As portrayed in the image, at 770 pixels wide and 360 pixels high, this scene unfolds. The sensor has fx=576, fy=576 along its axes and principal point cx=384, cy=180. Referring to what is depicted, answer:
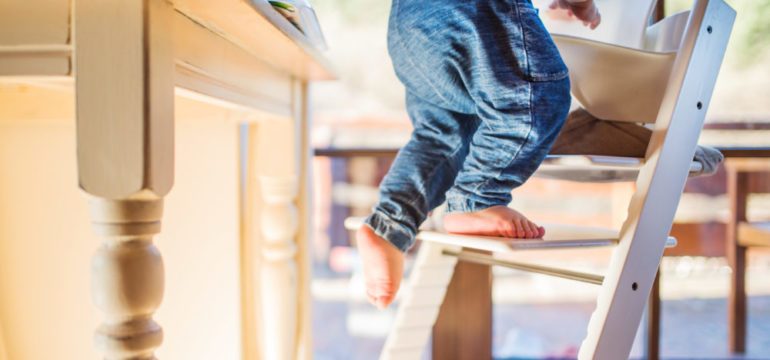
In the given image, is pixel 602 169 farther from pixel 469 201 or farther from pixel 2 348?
pixel 2 348

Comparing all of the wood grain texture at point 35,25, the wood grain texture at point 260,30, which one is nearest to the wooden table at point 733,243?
the wood grain texture at point 260,30

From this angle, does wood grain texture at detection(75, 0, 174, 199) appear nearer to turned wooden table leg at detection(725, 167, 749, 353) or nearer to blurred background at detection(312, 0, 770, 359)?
blurred background at detection(312, 0, 770, 359)

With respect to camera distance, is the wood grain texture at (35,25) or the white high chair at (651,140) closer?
the wood grain texture at (35,25)

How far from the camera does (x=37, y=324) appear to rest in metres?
0.95

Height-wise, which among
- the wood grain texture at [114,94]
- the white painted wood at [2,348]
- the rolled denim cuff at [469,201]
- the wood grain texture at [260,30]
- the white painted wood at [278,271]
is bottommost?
the white painted wood at [2,348]

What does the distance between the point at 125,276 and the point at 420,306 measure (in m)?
0.64

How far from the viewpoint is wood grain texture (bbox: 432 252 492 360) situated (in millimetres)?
1286

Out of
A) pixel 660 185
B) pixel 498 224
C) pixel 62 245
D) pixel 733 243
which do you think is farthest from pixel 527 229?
pixel 733 243

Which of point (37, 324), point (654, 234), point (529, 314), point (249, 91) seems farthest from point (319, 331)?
point (654, 234)

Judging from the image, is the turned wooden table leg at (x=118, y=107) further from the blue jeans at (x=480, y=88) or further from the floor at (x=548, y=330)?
the floor at (x=548, y=330)

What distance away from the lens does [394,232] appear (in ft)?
2.60

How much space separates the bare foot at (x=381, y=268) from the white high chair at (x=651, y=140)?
0.05 m

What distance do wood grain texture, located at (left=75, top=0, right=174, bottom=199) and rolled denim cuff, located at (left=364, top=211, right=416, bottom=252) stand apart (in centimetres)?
40

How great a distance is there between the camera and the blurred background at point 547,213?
133 cm
